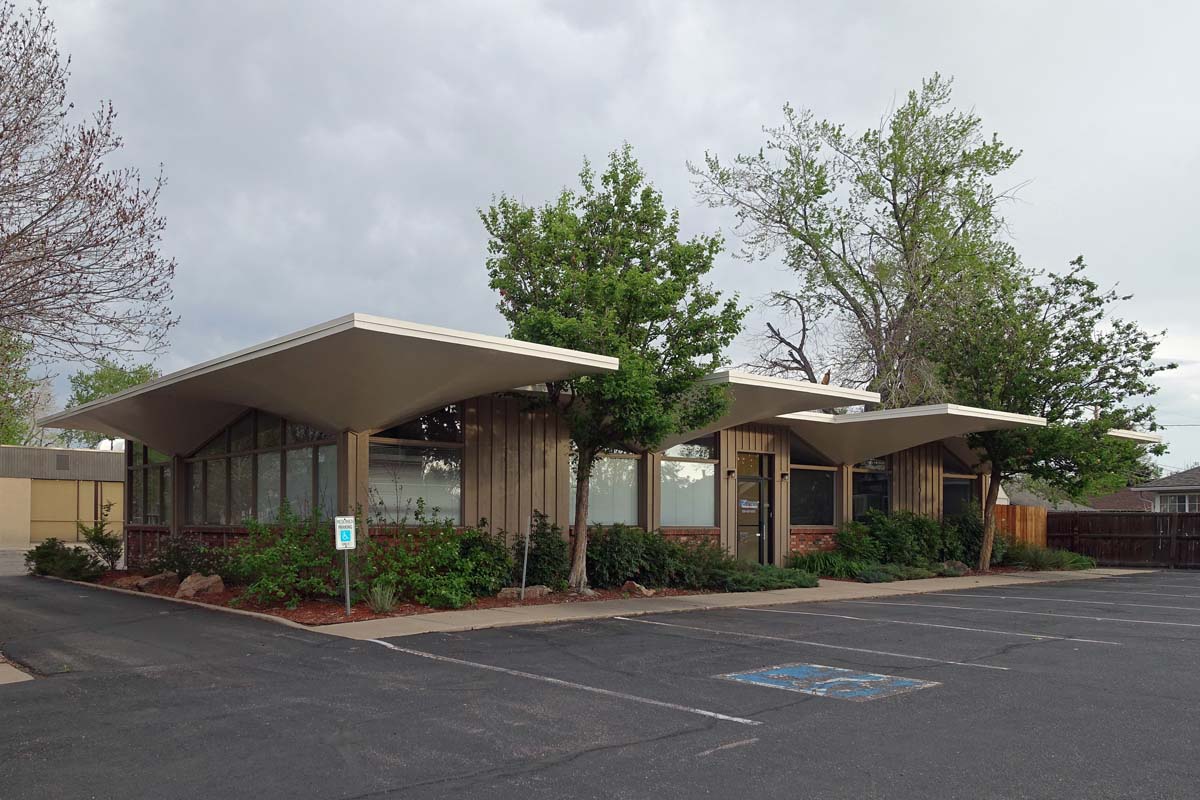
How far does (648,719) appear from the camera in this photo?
7.83 meters

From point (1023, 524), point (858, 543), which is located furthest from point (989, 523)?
point (1023, 524)

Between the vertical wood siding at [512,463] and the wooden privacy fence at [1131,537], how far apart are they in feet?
62.4

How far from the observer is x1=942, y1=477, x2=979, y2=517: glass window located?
26.9m

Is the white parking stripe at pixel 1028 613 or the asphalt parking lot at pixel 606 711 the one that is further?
the white parking stripe at pixel 1028 613

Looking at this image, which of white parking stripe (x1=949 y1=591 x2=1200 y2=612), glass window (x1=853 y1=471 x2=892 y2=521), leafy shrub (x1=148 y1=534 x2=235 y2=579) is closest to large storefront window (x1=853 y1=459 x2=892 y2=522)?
glass window (x1=853 y1=471 x2=892 y2=521)

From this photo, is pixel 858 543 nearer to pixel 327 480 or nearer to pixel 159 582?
pixel 327 480

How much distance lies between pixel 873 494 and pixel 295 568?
1501 cm

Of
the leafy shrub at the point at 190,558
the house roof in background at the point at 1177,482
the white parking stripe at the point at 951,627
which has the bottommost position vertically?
the white parking stripe at the point at 951,627

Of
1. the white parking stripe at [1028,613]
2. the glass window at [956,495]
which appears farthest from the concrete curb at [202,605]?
the glass window at [956,495]

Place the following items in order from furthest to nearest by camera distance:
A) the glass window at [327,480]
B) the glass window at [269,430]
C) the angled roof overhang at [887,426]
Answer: the angled roof overhang at [887,426], the glass window at [269,430], the glass window at [327,480]

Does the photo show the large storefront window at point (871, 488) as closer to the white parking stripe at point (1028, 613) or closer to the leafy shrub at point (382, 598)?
the white parking stripe at point (1028, 613)

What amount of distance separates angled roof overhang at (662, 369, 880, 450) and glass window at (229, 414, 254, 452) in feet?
24.8

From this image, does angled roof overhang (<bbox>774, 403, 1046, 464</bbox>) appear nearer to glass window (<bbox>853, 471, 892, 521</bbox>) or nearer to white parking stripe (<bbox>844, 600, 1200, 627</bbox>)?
glass window (<bbox>853, 471, 892, 521</bbox>)

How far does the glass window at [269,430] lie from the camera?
58.6 feet
